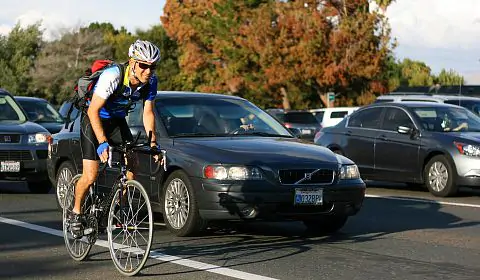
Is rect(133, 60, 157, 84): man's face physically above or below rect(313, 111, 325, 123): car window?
above

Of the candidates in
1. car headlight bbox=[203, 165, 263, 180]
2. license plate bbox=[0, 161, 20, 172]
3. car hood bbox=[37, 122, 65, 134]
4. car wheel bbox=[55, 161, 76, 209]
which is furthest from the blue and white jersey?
car hood bbox=[37, 122, 65, 134]

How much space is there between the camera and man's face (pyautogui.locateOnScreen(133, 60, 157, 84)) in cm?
803

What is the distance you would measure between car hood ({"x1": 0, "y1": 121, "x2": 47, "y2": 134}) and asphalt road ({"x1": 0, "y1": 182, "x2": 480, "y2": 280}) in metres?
3.16

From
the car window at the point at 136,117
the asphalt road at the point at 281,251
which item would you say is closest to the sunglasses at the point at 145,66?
the asphalt road at the point at 281,251

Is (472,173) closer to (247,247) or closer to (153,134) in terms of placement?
(247,247)

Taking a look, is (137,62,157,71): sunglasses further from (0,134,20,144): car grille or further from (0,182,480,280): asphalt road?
(0,134,20,144): car grille

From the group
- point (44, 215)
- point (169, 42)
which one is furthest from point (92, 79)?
point (169, 42)

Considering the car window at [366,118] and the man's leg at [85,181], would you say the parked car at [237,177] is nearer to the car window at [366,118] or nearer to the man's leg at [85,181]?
the man's leg at [85,181]

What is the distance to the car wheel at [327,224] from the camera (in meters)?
10.5

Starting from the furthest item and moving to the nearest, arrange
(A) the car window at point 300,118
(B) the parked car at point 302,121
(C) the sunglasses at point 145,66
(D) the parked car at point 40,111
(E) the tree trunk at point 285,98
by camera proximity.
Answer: (E) the tree trunk at point 285,98
(A) the car window at point 300,118
(B) the parked car at point 302,121
(D) the parked car at point 40,111
(C) the sunglasses at point 145,66

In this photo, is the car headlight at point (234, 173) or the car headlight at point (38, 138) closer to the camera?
the car headlight at point (234, 173)

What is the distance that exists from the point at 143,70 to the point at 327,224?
338cm

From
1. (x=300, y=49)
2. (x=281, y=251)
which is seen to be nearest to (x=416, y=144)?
(x=281, y=251)

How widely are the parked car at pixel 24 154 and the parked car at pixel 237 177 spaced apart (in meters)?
5.38
